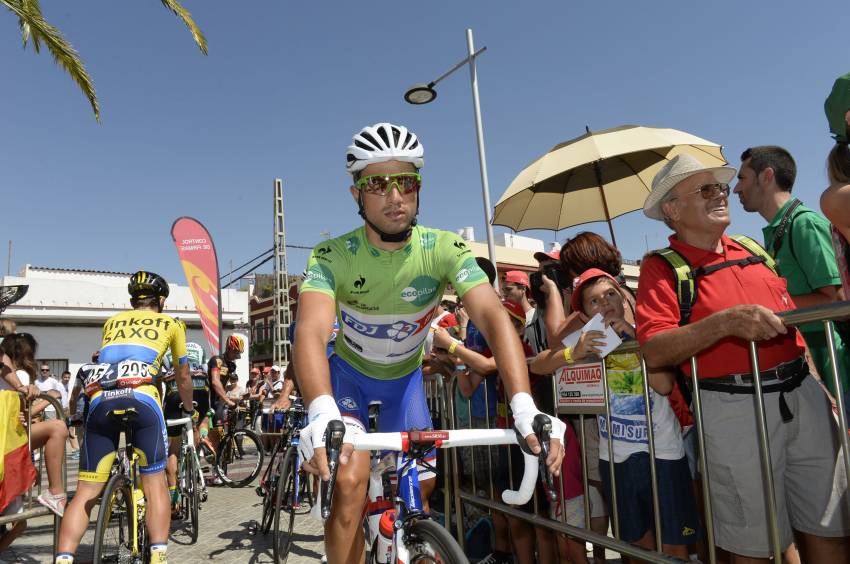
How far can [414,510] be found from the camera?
226cm

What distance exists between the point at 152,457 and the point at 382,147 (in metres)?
2.96

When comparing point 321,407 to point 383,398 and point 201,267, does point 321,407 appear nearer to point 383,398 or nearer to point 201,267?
point 383,398

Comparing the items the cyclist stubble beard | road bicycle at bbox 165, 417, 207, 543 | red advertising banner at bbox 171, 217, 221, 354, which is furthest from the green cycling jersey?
red advertising banner at bbox 171, 217, 221, 354

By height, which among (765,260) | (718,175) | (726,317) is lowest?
(726,317)

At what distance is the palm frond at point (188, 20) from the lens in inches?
396

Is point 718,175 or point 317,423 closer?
point 317,423

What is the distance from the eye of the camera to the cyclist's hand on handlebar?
1909 mm

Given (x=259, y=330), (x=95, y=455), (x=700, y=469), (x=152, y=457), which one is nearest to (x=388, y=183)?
(x=700, y=469)

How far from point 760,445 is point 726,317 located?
1.84 feet

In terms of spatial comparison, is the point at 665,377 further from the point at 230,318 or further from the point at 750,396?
the point at 230,318

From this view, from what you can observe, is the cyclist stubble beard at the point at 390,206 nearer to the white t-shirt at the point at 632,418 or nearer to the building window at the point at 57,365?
the white t-shirt at the point at 632,418

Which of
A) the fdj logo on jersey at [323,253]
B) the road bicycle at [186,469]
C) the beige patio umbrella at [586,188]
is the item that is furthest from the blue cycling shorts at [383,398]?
the beige patio umbrella at [586,188]

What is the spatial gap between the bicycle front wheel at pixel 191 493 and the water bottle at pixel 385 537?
4.24 m

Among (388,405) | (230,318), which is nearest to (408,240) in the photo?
(388,405)
